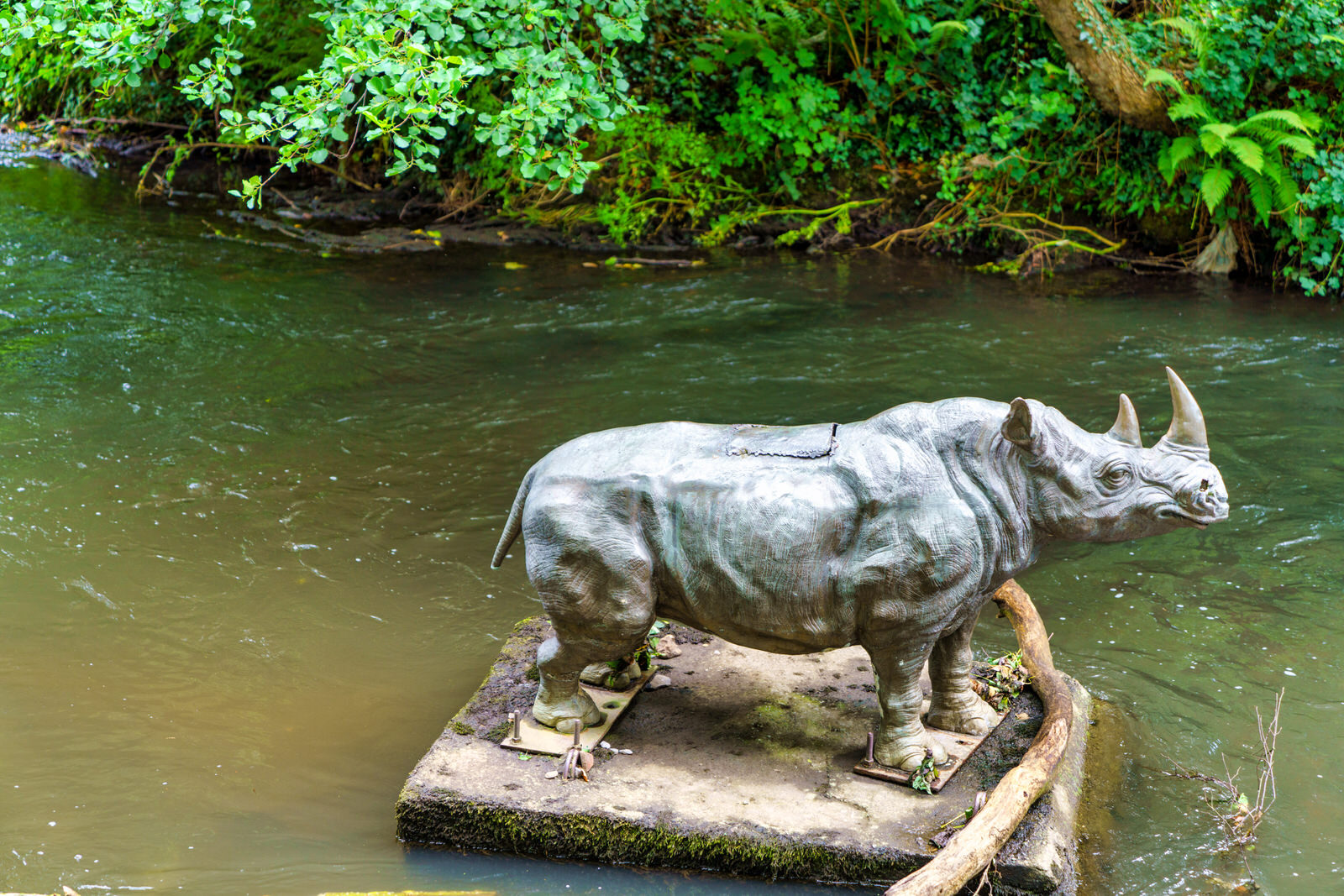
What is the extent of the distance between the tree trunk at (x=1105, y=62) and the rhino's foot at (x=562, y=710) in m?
10.4

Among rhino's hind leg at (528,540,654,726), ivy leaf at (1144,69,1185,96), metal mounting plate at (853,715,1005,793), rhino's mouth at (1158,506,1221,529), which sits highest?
ivy leaf at (1144,69,1185,96)

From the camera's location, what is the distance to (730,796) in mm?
4742

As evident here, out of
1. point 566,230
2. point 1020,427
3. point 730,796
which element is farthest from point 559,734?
point 566,230

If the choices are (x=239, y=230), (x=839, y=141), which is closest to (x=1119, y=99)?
(x=839, y=141)

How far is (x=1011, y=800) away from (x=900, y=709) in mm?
607

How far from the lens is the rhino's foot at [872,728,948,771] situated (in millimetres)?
4852

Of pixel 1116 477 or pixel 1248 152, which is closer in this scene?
pixel 1116 477

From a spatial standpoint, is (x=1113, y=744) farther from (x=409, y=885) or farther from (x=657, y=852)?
(x=409, y=885)

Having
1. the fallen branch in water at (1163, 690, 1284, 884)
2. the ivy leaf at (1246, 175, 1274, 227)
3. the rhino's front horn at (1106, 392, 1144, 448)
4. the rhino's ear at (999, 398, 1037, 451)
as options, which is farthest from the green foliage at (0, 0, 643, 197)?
the ivy leaf at (1246, 175, 1274, 227)

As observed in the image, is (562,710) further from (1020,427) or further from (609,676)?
(1020,427)

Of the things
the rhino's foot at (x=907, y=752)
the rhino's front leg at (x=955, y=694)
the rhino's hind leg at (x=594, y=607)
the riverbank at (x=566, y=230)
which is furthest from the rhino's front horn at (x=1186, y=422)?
the riverbank at (x=566, y=230)

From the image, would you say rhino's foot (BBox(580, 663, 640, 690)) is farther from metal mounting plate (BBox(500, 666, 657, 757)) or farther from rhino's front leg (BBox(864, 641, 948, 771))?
rhino's front leg (BBox(864, 641, 948, 771))

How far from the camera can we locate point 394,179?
17.1m

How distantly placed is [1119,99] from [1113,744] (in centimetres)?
991
